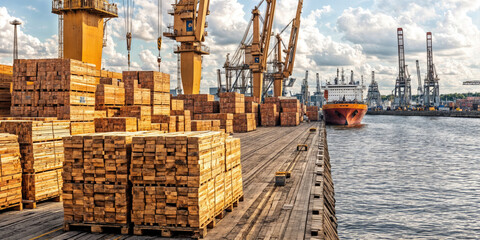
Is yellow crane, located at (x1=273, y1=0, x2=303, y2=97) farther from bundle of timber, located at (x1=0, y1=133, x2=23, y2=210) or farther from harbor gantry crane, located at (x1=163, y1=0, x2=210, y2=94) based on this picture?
bundle of timber, located at (x1=0, y1=133, x2=23, y2=210)

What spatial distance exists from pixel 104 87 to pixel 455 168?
80.6 ft

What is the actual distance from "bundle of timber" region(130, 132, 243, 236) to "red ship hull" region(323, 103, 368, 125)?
64.4 meters

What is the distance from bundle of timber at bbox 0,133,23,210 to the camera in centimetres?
1049

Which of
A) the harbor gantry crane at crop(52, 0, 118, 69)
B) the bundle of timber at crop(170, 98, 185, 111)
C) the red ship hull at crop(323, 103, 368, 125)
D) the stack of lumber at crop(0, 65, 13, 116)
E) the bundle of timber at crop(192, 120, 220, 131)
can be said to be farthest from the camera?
the red ship hull at crop(323, 103, 368, 125)

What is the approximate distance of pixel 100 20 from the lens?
1006 inches

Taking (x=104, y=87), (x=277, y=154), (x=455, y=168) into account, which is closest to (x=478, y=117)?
(x=455, y=168)

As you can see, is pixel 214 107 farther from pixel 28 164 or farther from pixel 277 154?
pixel 28 164

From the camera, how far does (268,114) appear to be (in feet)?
175

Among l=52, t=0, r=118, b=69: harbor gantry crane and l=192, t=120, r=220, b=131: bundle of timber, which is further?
l=192, t=120, r=220, b=131: bundle of timber

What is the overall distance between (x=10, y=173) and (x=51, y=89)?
495 cm

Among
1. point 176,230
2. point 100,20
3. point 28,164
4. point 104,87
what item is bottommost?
point 176,230

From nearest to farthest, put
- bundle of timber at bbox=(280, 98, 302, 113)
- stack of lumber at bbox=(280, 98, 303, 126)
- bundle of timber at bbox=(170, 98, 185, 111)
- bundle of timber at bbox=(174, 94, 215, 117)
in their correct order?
1. bundle of timber at bbox=(170, 98, 185, 111)
2. bundle of timber at bbox=(174, 94, 215, 117)
3. stack of lumber at bbox=(280, 98, 303, 126)
4. bundle of timber at bbox=(280, 98, 302, 113)

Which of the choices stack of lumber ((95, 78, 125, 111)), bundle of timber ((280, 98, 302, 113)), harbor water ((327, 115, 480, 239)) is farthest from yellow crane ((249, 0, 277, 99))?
stack of lumber ((95, 78, 125, 111))

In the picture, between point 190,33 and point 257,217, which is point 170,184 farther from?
point 190,33
